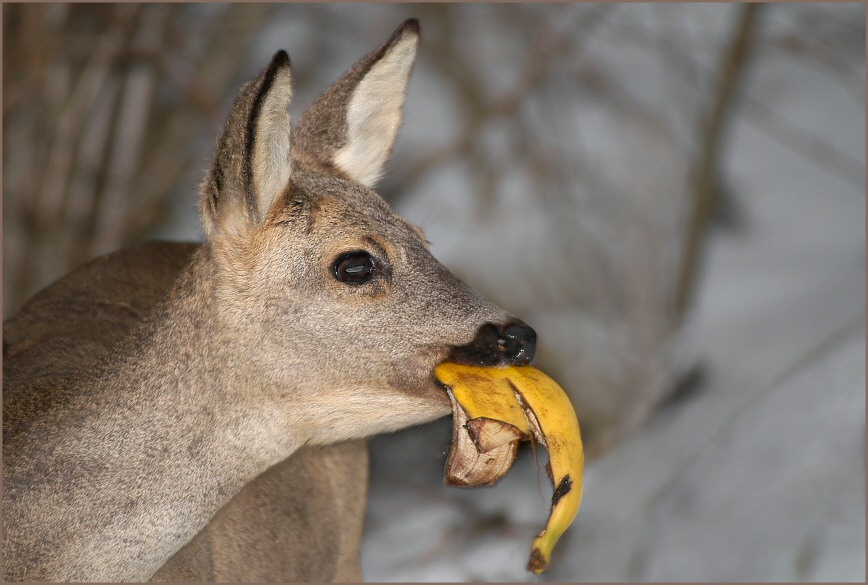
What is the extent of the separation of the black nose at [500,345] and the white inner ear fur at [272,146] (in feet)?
2.21

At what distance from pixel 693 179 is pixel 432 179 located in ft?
6.02

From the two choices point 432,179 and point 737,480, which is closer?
point 737,480

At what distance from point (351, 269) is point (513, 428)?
60cm

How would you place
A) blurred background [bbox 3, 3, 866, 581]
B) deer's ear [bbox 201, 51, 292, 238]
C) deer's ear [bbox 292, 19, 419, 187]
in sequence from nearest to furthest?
1. deer's ear [bbox 201, 51, 292, 238]
2. deer's ear [bbox 292, 19, 419, 187]
3. blurred background [bbox 3, 3, 866, 581]

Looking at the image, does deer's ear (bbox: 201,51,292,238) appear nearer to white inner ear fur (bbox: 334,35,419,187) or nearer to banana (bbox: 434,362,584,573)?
white inner ear fur (bbox: 334,35,419,187)

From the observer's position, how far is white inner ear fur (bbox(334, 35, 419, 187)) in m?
3.46

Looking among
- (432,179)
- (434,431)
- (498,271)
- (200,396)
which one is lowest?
(434,431)

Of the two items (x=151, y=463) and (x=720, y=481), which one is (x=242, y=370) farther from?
(x=720, y=481)

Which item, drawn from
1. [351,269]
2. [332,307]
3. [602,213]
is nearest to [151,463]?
[332,307]

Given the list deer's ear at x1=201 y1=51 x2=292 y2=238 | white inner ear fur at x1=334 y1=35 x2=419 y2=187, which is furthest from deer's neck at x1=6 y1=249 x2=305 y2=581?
white inner ear fur at x1=334 y1=35 x2=419 y2=187

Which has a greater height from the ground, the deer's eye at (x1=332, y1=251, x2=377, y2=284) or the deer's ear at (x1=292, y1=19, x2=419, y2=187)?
the deer's ear at (x1=292, y1=19, x2=419, y2=187)

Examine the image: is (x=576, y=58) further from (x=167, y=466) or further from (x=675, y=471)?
(x=167, y=466)

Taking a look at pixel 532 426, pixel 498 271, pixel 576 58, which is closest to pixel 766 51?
pixel 576 58

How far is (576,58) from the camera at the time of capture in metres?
8.27
